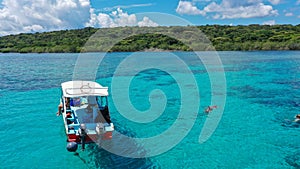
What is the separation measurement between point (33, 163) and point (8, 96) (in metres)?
14.6

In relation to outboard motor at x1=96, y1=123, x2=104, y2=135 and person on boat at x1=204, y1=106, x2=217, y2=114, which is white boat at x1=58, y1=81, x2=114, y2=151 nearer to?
outboard motor at x1=96, y1=123, x2=104, y2=135

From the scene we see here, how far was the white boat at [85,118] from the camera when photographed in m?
10.6

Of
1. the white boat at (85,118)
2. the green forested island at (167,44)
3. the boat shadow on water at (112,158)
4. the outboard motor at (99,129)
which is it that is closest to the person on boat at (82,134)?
the white boat at (85,118)

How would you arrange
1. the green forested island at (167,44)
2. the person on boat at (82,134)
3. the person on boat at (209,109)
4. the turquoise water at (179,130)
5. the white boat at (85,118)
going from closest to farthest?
1. the person on boat at (82,134)
2. the white boat at (85,118)
3. the turquoise water at (179,130)
4. the person on boat at (209,109)
5. the green forested island at (167,44)

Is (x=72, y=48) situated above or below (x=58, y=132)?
above

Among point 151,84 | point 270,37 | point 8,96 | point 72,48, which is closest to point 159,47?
point 72,48

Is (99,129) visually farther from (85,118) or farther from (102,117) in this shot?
(85,118)

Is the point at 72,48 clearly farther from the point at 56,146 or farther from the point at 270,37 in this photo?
the point at 56,146

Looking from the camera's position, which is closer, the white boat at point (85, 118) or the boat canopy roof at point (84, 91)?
the white boat at point (85, 118)

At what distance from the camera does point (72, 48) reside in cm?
9000

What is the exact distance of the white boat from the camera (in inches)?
419

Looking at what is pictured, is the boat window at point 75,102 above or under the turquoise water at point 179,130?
above

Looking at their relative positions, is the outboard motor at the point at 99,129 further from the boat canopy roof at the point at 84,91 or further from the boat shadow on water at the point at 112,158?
the boat canopy roof at the point at 84,91

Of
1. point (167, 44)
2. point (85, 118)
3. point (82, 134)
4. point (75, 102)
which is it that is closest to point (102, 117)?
point (85, 118)
